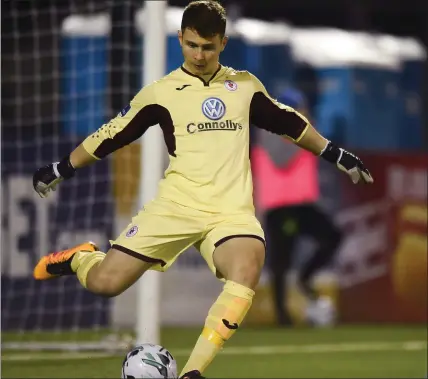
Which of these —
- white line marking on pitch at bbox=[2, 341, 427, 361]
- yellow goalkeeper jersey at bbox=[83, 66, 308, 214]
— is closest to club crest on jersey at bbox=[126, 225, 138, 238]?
yellow goalkeeper jersey at bbox=[83, 66, 308, 214]

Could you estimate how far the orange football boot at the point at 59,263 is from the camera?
711 centimetres

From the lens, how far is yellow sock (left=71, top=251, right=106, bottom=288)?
6.80 metres

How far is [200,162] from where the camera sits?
6.37 m

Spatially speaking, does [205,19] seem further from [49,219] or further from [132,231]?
[49,219]

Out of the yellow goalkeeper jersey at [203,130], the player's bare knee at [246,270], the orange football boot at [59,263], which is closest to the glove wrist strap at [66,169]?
the yellow goalkeeper jersey at [203,130]

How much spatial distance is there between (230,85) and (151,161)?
1.92 metres

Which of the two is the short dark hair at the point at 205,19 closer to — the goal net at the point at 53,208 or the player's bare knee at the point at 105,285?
the player's bare knee at the point at 105,285

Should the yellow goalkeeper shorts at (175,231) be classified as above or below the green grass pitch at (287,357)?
above

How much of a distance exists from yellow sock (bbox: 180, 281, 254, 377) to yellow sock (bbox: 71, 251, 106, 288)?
883 millimetres

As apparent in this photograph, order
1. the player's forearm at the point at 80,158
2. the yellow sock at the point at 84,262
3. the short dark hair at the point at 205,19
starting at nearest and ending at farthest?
the short dark hair at the point at 205,19 → the player's forearm at the point at 80,158 → the yellow sock at the point at 84,262

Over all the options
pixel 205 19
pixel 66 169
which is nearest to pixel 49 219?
pixel 66 169

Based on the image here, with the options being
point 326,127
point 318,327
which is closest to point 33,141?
point 318,327

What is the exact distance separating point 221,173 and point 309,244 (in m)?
5.94

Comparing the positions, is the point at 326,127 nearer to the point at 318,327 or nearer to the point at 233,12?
the point at 233,12
